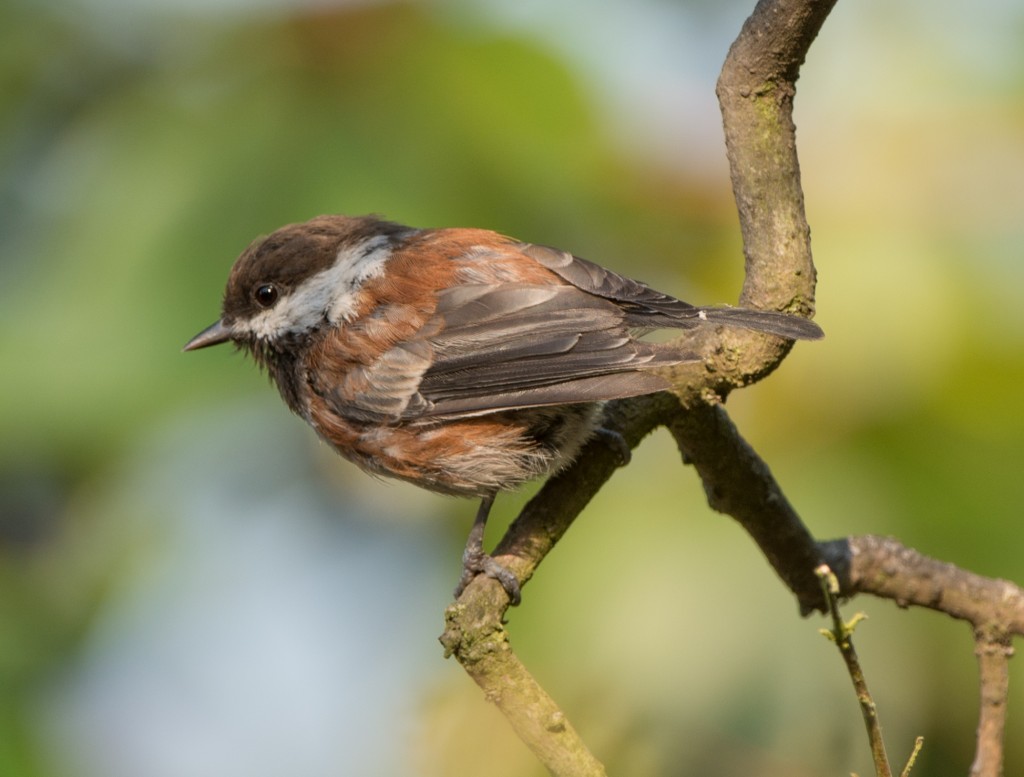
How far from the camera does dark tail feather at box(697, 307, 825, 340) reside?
261 centimetres

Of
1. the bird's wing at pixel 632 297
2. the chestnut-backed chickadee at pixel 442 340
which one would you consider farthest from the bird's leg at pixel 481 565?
the bird's wing at pixel 632 297

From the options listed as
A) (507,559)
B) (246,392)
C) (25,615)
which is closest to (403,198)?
(246,392)

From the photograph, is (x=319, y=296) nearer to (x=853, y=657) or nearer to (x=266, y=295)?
(x=266, y=295)

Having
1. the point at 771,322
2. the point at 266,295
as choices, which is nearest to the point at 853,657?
the point at 771,322

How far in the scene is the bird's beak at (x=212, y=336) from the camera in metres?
3.68

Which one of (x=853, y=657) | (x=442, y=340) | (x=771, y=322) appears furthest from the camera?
(x=442, y=340)

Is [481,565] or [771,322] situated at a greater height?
[771,322]

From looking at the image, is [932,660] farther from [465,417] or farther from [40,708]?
[40,708]

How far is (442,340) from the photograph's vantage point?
3357mm

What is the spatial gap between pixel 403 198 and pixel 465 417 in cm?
86

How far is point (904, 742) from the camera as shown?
10.4ft

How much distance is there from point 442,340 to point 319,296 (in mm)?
536

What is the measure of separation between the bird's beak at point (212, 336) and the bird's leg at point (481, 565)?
1.03 m

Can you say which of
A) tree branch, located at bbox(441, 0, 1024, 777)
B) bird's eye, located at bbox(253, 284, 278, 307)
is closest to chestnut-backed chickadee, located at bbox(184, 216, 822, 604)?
bird's eye, located at bbox(253, 284, 278, 307)
